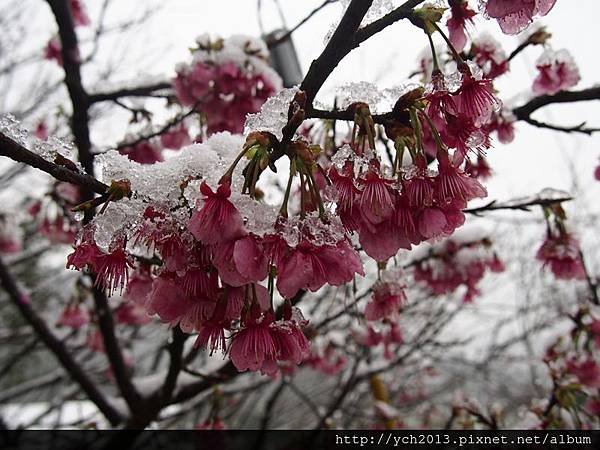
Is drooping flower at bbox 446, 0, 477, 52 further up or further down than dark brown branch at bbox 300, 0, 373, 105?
further up

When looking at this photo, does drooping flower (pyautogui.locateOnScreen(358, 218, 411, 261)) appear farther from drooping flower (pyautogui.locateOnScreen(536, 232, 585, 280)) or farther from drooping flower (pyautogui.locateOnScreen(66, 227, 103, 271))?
drooping flower (pyautogui.locateOnScreen(536, 232, 585, 280))

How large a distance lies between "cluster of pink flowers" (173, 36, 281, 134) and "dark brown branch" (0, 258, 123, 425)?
187 centimetres

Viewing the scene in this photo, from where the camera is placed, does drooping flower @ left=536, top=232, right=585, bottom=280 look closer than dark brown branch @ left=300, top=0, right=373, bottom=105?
No

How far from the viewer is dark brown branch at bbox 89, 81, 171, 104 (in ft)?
9.06

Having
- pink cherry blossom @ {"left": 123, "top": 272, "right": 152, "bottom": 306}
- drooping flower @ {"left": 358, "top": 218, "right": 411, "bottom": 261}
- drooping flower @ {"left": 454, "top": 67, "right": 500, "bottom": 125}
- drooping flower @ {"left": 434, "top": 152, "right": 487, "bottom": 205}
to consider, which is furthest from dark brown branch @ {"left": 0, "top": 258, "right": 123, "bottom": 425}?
drooping flower @ {"left": 454, "top": 67, "right": 500, "bottom": 125}

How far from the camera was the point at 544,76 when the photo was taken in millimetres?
2375

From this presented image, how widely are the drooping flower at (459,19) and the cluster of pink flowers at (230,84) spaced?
126cm

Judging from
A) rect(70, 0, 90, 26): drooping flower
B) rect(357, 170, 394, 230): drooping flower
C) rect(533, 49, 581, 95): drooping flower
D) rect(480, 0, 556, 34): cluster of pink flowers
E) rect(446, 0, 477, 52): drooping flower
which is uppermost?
rect(70, 0, 90, 26): drooping flower

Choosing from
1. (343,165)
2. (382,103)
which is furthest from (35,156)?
(382,103)

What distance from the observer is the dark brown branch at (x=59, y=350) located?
3.12 meters

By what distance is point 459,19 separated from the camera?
132cm

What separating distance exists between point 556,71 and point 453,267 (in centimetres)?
110

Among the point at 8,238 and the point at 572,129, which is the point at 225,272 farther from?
the point at 8,238

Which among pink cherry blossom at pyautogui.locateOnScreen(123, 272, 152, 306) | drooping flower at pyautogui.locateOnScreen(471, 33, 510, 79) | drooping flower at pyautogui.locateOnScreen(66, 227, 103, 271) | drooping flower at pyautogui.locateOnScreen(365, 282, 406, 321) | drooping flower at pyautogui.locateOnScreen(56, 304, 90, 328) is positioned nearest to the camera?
drooping flower at pyautogui.locateOnScreen(66, 227, 103, 271)
